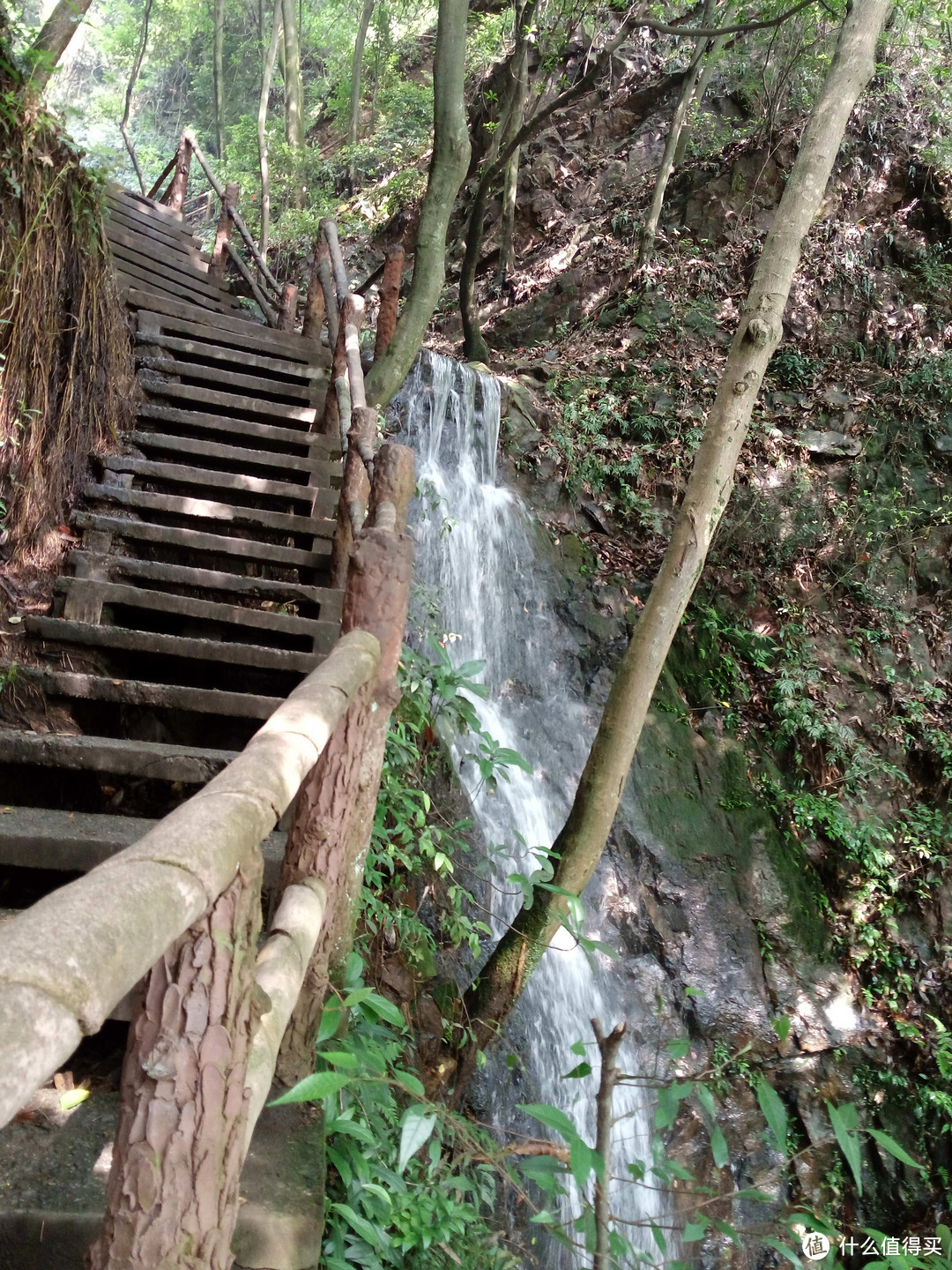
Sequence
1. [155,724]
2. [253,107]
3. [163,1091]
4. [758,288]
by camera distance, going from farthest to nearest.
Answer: [253,107] → [758,288] → [155,724] → [163,1091]

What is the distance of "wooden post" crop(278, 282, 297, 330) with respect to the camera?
6868mm

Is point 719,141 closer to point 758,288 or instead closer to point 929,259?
point 929,259

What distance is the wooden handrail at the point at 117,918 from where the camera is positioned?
0.58 meters

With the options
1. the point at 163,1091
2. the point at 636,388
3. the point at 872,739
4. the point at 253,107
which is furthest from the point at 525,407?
the point at 253,107

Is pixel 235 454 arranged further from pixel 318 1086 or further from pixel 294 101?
pixel 294 101

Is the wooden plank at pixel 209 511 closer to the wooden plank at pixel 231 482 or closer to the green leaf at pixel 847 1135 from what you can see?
the wooden plank at pixel 231 482

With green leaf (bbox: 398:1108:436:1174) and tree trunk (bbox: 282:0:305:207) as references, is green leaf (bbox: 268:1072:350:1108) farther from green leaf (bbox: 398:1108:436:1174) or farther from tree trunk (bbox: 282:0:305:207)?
tree trunk (bbox: 282:0:305:207)

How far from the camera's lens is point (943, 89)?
10195mm

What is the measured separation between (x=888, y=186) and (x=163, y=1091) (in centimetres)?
1206

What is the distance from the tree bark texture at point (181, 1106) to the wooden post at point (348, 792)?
0.85m

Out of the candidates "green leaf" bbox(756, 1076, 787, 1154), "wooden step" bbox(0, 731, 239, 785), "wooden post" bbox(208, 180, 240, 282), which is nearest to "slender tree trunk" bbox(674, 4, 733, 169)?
"wooden post" bbox(208, 180, 240, 282)

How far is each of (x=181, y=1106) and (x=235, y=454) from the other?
12.5 feet

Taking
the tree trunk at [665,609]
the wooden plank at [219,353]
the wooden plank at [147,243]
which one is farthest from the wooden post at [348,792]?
the wooden plank at [147,243]

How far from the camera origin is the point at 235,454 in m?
4.31
